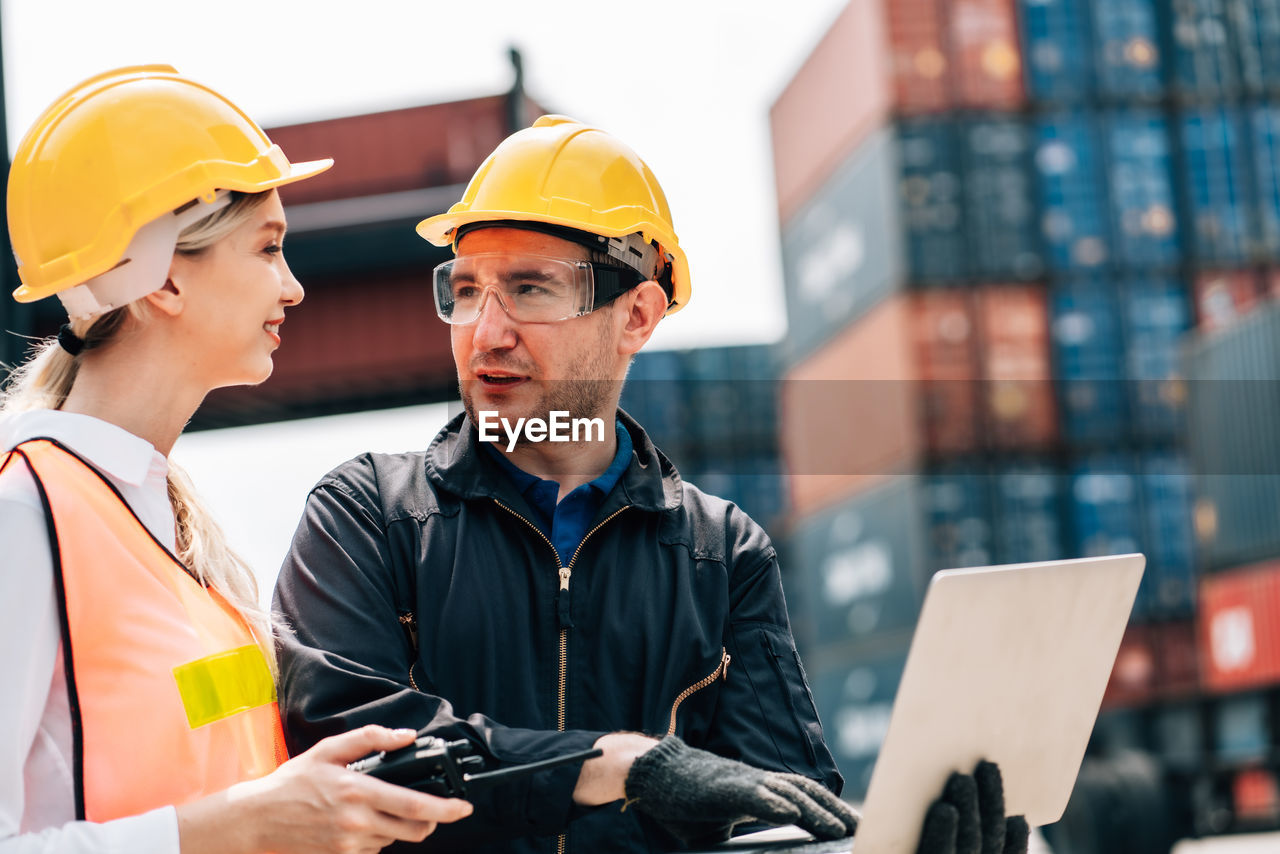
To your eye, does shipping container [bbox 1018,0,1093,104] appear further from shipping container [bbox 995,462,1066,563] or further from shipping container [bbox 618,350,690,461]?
shipping container [bbox 618,350,690,461]

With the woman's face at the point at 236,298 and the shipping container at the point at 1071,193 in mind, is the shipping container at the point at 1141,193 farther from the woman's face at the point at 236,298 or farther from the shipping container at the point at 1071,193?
the woman's face at the point at 236,298

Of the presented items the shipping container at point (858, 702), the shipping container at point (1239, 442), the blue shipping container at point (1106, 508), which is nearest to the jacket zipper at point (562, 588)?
the shipping container at point (1239, 442)

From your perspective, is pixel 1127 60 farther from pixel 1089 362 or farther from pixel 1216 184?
pixel 1089 362

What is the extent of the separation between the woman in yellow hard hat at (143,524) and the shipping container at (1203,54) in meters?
27.3

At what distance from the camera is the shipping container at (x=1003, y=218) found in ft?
85.0

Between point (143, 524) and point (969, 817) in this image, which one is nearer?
point (969, 817)

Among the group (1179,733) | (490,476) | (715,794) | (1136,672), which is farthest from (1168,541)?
(715,794)

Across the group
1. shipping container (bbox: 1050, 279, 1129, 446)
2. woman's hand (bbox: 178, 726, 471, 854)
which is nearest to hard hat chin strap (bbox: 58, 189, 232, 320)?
woman's hand (bbox: 178, 726, 471, 854)

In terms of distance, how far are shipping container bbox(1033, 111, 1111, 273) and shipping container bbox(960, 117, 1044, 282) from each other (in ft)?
0.87

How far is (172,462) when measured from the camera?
2246 millimetres

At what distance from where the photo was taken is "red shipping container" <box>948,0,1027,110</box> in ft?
86.3

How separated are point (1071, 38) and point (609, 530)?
2675 cm

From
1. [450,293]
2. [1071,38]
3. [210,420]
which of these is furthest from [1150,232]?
[450,293]

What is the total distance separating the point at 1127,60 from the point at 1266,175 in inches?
141
